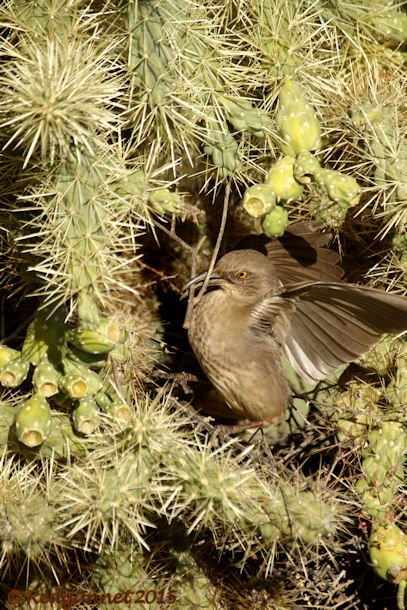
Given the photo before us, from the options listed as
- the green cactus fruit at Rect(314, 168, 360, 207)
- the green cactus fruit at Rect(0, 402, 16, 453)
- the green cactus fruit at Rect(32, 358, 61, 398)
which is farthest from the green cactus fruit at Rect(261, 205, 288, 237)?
the green cactus fruit at Rect(0, 402, 16, 453)

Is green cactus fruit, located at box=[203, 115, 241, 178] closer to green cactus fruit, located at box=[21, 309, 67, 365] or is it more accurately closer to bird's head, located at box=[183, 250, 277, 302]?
bird's head, located at box=[183, 250, 277, 302]

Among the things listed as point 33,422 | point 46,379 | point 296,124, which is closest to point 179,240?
point 296,124

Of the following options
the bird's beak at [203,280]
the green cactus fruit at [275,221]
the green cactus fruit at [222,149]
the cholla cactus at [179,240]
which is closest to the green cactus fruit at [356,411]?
the cholla cactus at [179,240]

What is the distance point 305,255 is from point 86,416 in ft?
2.95

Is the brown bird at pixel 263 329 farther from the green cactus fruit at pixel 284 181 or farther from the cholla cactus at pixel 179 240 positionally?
the green cactus fruit at pixel 284 181

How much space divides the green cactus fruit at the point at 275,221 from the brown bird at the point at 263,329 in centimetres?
30

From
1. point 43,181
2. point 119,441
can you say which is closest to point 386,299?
point 119,441

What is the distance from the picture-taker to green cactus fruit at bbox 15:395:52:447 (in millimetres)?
1806

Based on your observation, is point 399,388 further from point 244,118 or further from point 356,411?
point 244,118

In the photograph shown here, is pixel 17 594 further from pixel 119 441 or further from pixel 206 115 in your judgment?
pixel 206 115

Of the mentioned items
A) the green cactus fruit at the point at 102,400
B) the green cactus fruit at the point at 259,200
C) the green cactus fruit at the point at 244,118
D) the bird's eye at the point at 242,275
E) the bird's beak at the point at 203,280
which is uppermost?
the green cactus fruit at the point at 244,118

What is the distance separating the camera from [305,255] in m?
2.46

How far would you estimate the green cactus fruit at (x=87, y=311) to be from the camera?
1.75 metres

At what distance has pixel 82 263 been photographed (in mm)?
1775
